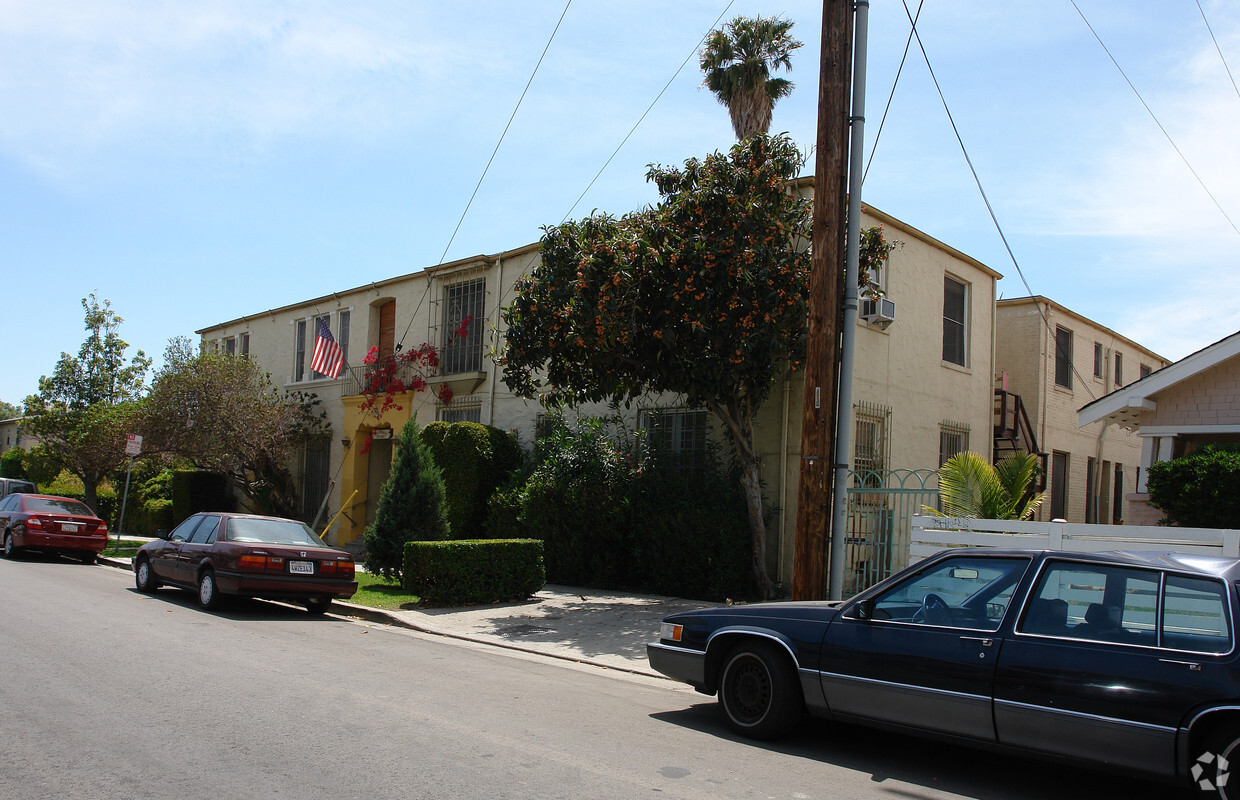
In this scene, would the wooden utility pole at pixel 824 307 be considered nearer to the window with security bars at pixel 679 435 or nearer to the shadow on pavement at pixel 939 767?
the shadow on pavement at pixel 939 767

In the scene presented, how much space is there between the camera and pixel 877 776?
5473 millimetres

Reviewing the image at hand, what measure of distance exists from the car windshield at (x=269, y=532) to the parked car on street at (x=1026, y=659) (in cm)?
763

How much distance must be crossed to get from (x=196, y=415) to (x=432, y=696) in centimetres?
1691

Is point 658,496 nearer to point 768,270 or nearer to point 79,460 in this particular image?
point 768,270

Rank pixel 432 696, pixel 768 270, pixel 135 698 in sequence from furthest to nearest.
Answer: pixel 768 270 < pixel 432 696 < pixel 135 698

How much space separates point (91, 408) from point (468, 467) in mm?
14158

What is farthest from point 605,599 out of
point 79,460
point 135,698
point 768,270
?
point 79,460

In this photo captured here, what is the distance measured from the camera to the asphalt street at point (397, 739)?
4848mm

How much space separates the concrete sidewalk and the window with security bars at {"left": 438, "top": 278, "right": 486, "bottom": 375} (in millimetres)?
8010

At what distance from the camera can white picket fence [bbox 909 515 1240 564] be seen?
24.8ft

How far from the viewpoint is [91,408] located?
25359mm

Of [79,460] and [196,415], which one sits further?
[79,460]

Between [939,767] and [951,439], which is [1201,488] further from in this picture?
[939,767]

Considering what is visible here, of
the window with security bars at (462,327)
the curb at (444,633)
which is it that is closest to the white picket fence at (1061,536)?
the curb at (444,633)
